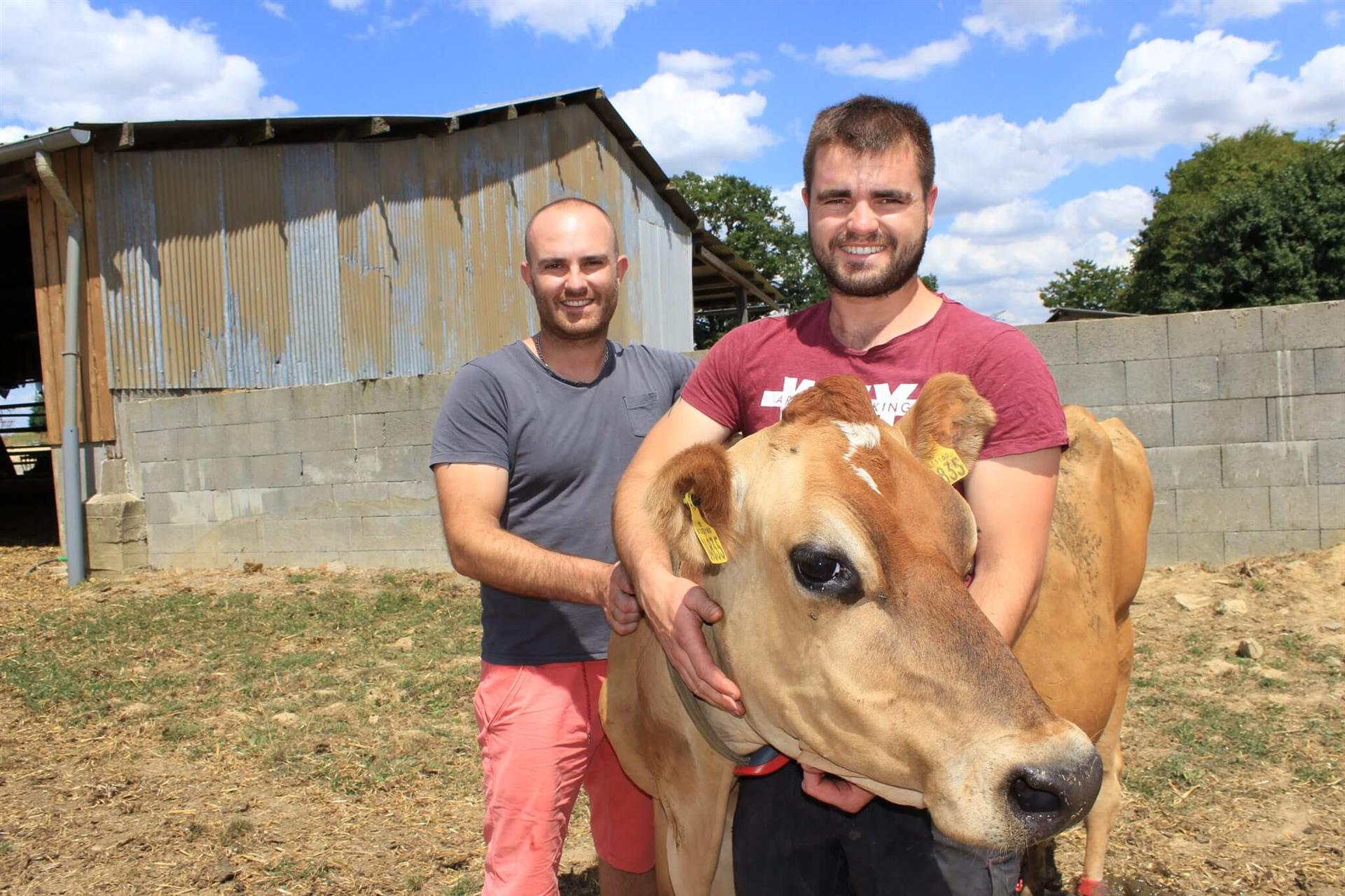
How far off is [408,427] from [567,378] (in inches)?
274

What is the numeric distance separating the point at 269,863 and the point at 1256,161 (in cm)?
4506

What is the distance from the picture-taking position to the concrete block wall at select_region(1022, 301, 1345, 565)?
728 cm

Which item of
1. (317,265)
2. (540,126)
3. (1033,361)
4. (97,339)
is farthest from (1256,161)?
(1033,361)

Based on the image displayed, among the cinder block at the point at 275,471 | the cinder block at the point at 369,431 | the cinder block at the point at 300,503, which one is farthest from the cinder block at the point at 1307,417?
the cinder block at the point at 275,471

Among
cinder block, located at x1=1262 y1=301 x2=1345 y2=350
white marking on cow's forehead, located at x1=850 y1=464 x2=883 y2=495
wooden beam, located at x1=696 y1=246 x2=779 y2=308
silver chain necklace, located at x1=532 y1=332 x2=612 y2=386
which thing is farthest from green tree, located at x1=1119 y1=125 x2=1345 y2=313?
white marking on cow's forehead, located at x1=850 y1=464 x2=883 y2=495

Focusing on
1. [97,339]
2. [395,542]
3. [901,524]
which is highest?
[97,339]

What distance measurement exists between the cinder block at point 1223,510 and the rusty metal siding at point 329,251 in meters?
9.00

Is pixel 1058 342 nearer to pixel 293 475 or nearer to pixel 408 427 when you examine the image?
pixel 408 427

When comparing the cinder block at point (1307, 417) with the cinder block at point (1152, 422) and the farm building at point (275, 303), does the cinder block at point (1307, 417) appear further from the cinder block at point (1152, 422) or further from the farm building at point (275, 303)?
the farm building at point (275, 303)

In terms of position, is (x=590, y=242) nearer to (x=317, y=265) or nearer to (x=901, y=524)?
(x=901, y=524)

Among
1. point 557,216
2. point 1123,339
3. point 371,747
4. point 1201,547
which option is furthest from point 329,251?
point 557,216

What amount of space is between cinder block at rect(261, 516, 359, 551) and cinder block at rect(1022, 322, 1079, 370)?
21.7 feet

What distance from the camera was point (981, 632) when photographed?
167cm

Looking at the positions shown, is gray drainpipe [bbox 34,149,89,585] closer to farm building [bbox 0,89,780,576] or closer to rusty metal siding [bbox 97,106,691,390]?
farm building [bbox 0,89,780,576]
